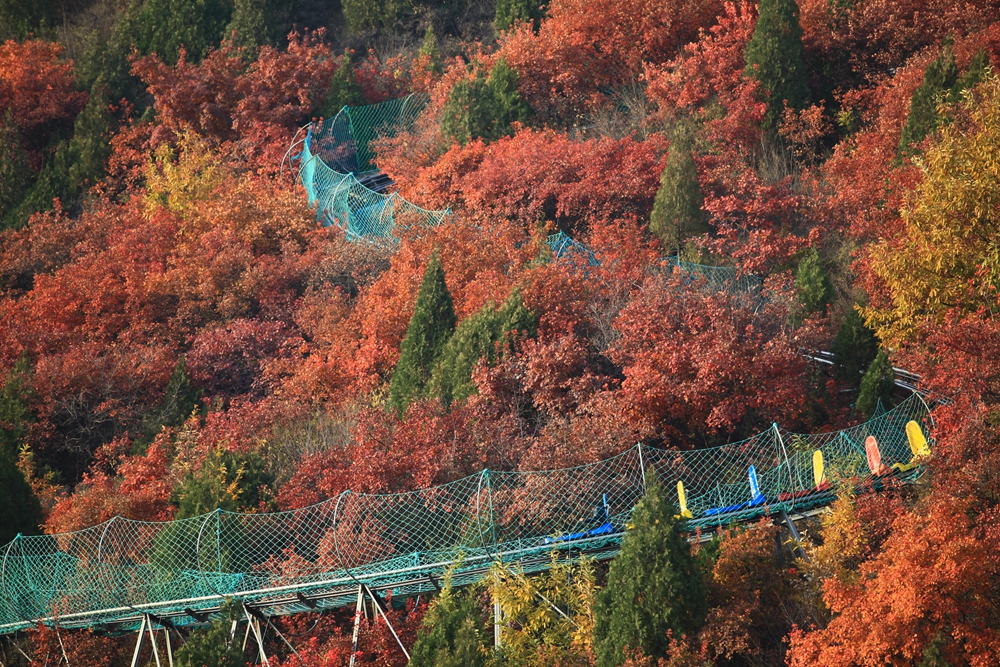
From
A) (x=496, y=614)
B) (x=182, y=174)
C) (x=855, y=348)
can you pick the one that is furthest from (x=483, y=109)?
(x=496, y=614)

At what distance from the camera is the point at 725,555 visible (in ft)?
47.4

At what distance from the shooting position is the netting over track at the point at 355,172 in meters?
25.9

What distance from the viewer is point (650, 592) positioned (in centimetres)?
1367

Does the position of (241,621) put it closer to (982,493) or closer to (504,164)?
(982,493)

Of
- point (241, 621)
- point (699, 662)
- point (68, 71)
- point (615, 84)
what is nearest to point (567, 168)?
point (615, 84)

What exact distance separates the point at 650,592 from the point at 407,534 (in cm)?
395

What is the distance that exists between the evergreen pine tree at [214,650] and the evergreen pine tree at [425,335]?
19.6 feet

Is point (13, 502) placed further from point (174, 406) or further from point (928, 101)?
point (928, 101)

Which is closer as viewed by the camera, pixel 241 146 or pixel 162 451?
pixel 162 451

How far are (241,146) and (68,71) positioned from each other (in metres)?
8.49

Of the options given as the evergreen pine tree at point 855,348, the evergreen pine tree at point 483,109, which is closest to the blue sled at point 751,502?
the evergreen pine tree at point 855,348

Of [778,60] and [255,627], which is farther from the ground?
[778,60]

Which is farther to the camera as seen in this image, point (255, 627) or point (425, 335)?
point (425, 335)

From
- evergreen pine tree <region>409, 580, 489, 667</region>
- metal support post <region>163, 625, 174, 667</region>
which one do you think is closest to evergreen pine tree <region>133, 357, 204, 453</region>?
metal support post <region>163, 625, 174, 667</region>
